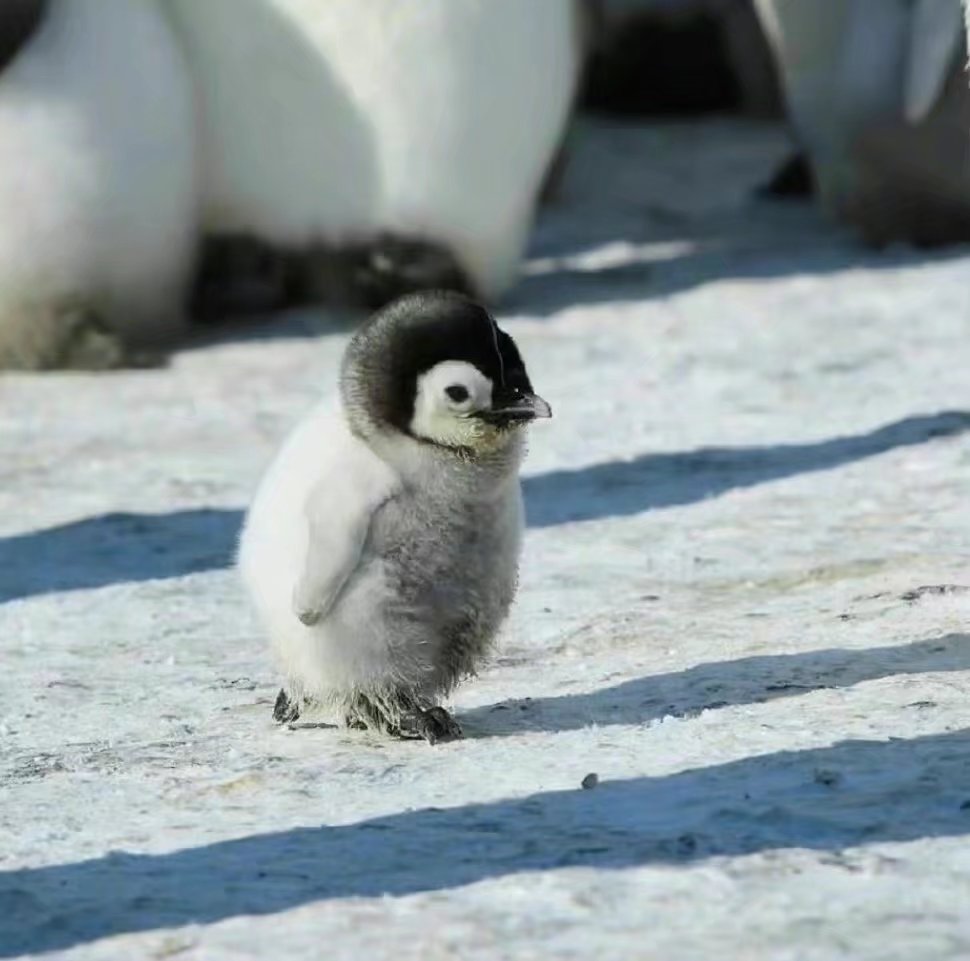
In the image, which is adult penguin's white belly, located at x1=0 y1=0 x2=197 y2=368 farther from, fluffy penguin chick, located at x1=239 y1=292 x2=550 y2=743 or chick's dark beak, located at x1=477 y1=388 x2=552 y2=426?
chick's dark beak, located at x1=477 y1=388 x2=552 y2=426

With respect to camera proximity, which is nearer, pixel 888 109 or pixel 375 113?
pixel 375 113

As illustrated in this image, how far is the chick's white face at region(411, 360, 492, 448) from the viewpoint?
334cm

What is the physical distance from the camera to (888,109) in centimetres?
756

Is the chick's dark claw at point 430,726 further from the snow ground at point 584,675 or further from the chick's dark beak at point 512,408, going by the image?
the chick's dark beak at point 512,408

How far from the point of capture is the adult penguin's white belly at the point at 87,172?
21.0ft

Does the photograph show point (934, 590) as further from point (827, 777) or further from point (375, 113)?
point (375, 113)

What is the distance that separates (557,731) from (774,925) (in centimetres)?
91

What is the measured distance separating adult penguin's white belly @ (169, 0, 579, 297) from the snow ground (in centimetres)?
32

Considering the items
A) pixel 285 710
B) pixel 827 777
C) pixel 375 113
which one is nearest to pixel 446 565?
pixel 285 710

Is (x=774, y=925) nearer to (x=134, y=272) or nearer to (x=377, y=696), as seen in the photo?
(x=377, y=696)

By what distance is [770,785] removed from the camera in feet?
9.80


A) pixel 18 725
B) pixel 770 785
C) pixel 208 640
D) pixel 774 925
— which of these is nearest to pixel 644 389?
pixel 208 640

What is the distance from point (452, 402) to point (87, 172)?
11.0ft

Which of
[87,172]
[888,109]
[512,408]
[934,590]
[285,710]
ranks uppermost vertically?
[512,408]
